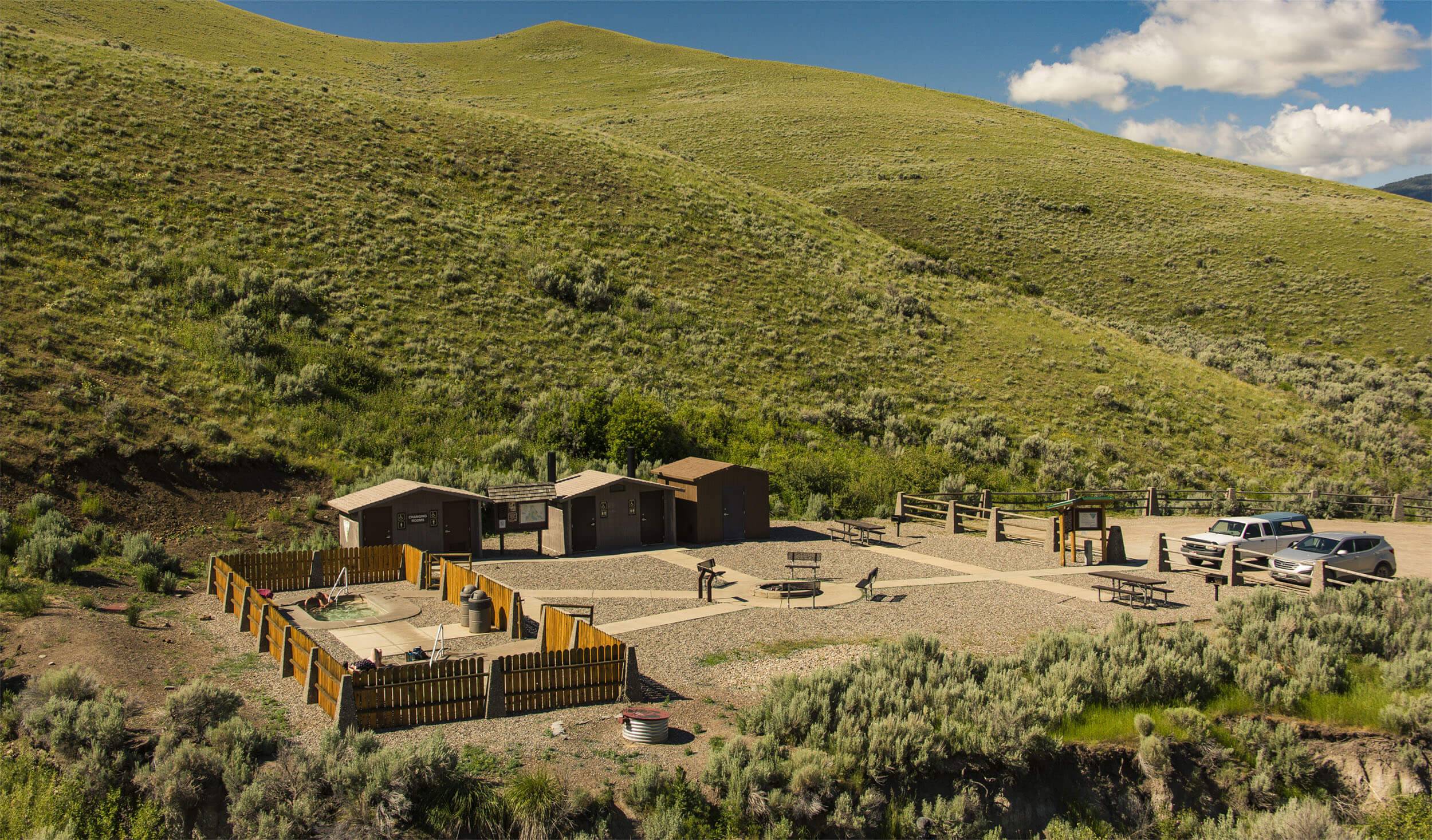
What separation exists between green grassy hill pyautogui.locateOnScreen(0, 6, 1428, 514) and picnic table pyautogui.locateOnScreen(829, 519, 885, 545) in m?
2.72

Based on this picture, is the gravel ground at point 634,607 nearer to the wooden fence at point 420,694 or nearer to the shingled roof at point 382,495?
the wooden fence at point 420,694

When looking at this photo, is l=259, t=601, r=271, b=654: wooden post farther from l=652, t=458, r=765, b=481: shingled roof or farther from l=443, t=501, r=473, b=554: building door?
l=652, t=458, r=765, b=481: shingled roof

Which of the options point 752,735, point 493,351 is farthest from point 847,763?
point 493,351

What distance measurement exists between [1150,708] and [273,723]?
10995 mm

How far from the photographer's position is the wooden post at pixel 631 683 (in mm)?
12273

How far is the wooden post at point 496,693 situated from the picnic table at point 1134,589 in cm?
1162

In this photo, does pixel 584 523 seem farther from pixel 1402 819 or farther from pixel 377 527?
pixel 1402 819

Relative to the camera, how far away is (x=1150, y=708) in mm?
12266

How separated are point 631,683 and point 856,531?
15740 millimetres

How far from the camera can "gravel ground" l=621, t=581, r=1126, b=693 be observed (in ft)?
47.5

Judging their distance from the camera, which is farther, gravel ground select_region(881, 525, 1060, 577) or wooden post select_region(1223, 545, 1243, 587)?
gravel ground select_region(881, 525, 1060, 577)

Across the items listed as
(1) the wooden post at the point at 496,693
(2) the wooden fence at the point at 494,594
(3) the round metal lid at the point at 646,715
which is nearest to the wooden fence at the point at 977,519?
(2) the wooden fence at the point at 494,594

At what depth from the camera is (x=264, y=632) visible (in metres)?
14.4

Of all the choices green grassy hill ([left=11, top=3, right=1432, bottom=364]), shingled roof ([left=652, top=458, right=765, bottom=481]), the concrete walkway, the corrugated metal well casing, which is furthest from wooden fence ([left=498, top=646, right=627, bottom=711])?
green grassy hill ([left=11, top=3, right=1432, bottom=364])
